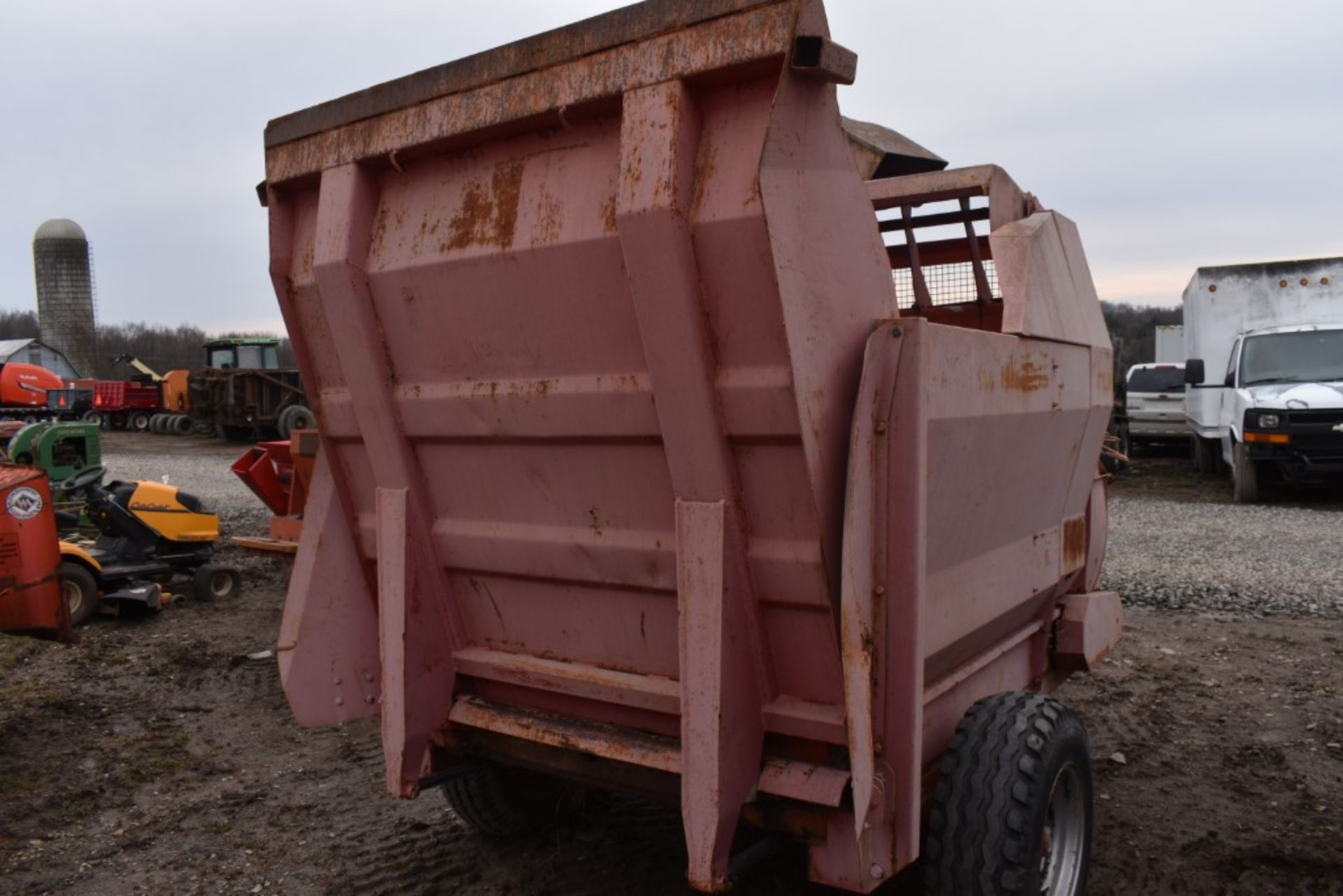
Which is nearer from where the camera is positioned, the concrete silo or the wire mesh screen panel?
the wire mesh screen panel

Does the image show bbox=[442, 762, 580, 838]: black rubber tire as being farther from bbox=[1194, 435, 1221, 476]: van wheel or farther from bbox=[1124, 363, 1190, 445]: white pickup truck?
bbox=[1124, 363, 1190, 445]: white pickup truck

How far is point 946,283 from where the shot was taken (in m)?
4.66

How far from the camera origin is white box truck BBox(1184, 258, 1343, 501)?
11.1 metres

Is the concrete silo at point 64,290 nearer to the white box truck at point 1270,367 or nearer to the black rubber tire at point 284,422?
the black rubber tire at point 284,422

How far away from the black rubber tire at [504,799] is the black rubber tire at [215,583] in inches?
202

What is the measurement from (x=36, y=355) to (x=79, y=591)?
94.8 ft

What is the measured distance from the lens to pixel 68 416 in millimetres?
18734

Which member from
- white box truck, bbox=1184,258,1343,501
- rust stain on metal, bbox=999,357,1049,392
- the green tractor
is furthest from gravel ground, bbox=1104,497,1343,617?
the green tractor

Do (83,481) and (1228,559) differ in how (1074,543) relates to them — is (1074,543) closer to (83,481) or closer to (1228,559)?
(1228,559)

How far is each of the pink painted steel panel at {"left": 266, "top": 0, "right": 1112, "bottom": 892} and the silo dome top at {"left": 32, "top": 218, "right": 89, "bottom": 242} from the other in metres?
45.3

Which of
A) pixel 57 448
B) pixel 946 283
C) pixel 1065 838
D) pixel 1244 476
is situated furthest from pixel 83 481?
pixel 1244 476

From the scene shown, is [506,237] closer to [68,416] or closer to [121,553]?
[121,553]

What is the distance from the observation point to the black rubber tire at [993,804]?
2.58 meters

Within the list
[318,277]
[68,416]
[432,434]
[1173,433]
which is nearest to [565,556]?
[432,434]
